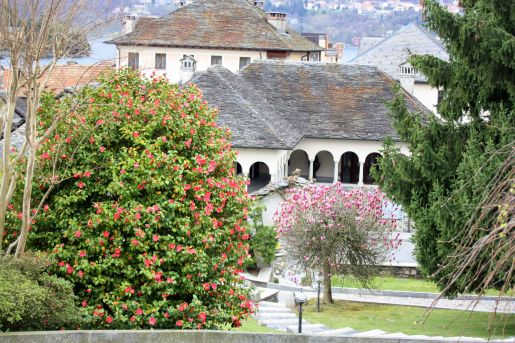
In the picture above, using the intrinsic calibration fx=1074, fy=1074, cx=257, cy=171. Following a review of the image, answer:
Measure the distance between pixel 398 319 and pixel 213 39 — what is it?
5152 centimetres

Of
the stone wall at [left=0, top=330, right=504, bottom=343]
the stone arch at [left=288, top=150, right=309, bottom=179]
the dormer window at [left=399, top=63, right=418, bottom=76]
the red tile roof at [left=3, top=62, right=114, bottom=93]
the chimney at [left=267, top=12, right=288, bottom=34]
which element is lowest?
the stone arch at [left=288, top=150, right=309, bottom=179]

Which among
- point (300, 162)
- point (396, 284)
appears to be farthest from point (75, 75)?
point (396, 284)

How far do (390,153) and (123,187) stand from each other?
435 inches

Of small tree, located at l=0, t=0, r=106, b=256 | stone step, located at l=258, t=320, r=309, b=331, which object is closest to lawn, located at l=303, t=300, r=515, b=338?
stone step, located at l=258, t=320, r=309, b=331

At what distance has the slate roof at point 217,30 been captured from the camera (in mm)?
74812

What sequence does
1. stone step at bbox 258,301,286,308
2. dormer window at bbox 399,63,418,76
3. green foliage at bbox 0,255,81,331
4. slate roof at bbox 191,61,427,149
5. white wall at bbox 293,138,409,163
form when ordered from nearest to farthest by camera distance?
green foliage at bbox 0,255,81,331, stone step at bbox 258,301,286,308, slate roof at bbox 191,61,427,149, white wall at bbox 293,138,409,163, dormer window at bbox 399,63,418,76

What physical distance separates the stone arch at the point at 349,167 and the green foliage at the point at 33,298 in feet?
142

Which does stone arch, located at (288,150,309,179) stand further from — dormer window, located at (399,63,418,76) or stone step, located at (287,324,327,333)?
stone step, located at (287,324,327,333)

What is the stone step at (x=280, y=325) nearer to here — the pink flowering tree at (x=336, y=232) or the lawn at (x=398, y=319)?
the lawn at (x=398, y=319)

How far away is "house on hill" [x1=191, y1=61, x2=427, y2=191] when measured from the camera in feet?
154

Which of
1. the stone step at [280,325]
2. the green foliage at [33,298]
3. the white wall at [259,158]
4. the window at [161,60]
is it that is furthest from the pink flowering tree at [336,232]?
the window at [161,60]

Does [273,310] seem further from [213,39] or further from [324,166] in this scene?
[213,39]

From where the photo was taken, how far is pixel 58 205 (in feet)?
48.4

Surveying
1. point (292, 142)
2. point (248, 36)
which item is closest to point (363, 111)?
point (292, 142)
